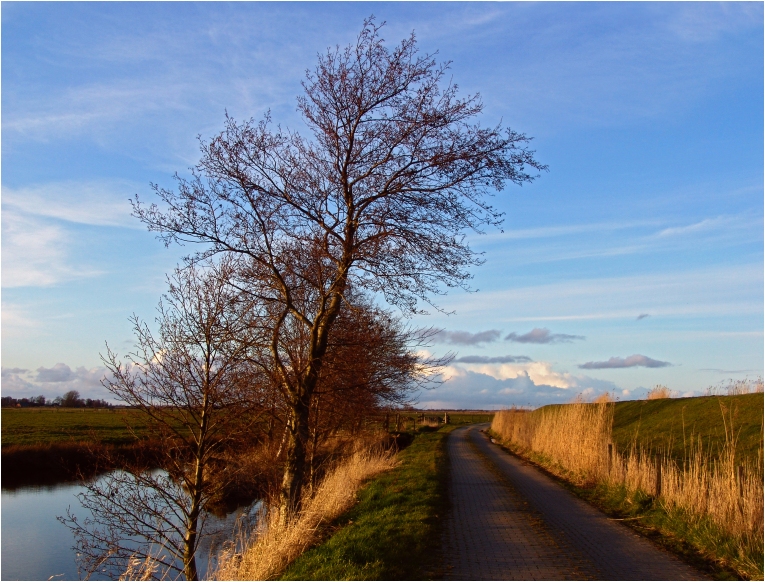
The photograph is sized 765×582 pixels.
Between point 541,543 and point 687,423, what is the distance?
16.6m

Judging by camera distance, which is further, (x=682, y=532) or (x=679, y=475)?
(x=679, y=475)

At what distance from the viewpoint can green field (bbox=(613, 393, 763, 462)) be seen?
18.1 meters

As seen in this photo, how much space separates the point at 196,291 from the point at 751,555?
30.2ft

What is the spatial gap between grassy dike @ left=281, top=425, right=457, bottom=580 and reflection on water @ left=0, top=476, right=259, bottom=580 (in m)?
2.88

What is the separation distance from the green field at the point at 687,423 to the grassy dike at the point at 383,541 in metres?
6.92

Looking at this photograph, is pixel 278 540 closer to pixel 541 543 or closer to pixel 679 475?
pixel 541 543

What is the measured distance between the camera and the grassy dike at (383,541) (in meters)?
6.98

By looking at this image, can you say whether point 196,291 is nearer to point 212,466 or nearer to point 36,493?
point 212,466

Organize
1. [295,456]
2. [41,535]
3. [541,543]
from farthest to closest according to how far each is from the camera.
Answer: [41,535] < [295,456] < [541,543]

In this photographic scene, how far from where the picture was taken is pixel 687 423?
886 inches

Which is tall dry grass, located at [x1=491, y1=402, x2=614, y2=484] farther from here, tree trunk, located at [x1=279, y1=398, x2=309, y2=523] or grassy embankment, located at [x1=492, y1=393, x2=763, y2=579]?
tree trunk, located at [x1=279, y1=398, x2=309, y2=523]

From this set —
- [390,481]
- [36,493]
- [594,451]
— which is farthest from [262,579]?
[36,493]

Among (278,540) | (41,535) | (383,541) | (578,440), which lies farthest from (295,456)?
(41,535)

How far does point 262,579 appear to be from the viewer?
7809mm
